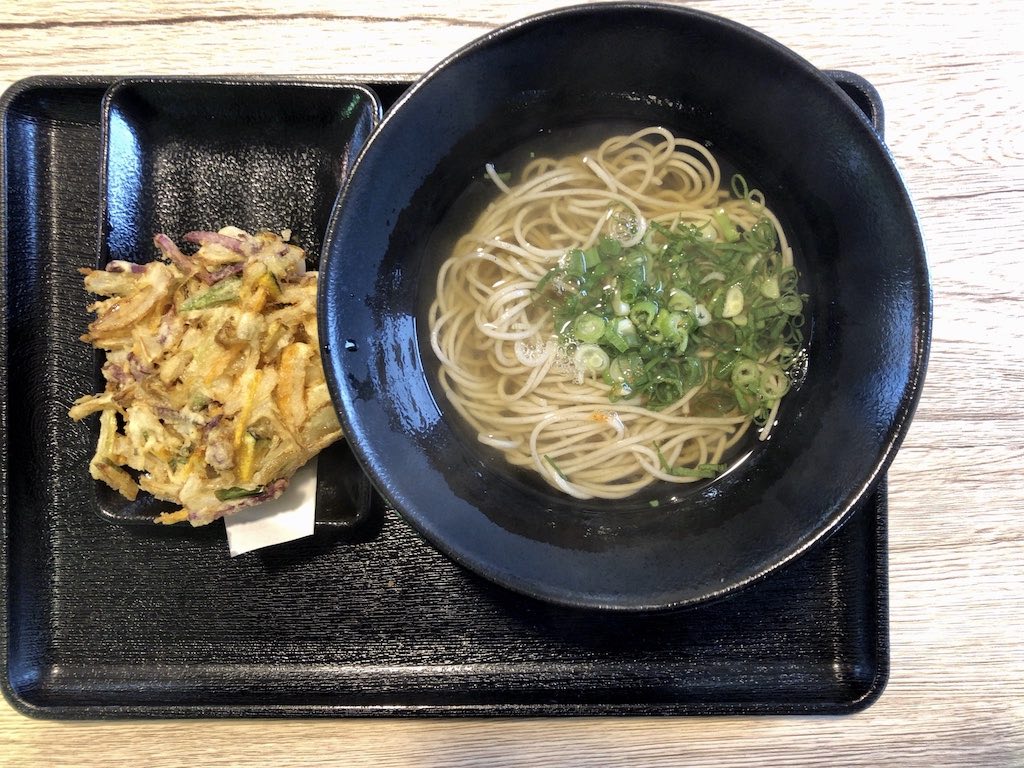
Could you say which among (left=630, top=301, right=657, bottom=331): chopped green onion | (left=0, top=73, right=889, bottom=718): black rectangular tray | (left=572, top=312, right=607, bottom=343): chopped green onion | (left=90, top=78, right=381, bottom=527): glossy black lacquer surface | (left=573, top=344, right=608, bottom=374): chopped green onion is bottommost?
(left=0, top=73, right=889, bottom=718): black rectangular tray

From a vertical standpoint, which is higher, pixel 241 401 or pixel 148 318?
pixel 148 318

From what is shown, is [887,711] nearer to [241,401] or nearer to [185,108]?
[241,401]

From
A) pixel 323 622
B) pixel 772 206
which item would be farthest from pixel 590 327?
pixel 323 622

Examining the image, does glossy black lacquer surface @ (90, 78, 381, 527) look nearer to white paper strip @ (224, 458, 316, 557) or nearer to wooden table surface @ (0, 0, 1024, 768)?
white paper strip @ (224, 458, 316, 557)

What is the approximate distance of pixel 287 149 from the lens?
2.20m

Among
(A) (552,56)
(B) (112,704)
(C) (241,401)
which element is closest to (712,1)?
(A) (552,56)

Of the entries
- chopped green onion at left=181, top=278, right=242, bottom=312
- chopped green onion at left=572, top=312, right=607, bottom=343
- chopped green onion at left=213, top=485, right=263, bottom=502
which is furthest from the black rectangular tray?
chopped green onion at left=572, top=312, right=607, bottom=343

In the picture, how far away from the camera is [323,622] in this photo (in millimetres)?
2111

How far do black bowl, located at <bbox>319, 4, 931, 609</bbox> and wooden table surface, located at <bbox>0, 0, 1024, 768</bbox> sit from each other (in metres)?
0.60

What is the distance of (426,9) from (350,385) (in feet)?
4.82

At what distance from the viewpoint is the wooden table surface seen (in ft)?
7.16

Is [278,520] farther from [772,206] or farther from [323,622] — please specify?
[772,206]

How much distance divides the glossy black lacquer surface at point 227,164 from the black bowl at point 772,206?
1.34 feet

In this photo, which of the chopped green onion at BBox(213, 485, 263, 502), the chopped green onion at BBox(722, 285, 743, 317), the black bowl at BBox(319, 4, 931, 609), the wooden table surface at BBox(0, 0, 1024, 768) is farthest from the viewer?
the wooden table surface at BBox(0, 0, 1024, 768)
